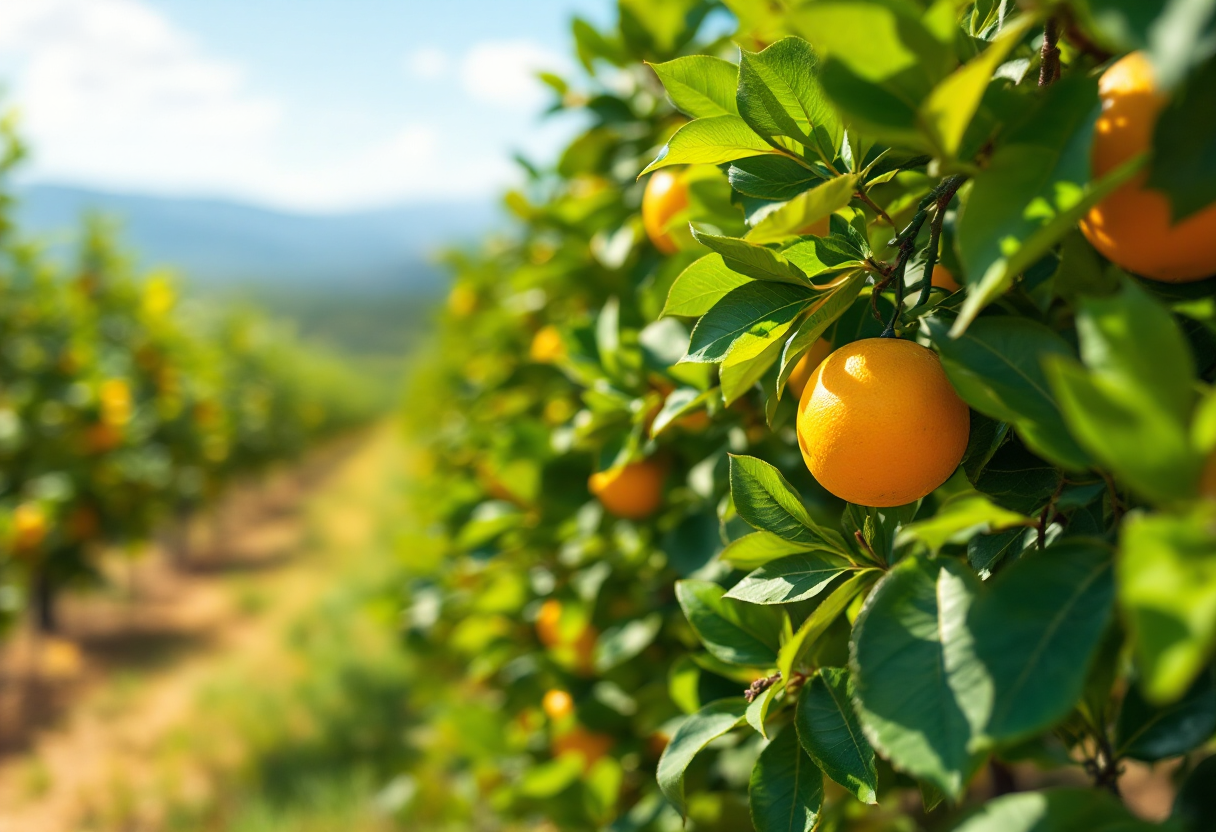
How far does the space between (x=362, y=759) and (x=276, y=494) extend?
11002 millimetres

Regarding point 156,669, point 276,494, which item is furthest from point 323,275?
point 156,669

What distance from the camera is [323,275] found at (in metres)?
111

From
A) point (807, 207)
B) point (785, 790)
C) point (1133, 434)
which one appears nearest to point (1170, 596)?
point (1133, 434)

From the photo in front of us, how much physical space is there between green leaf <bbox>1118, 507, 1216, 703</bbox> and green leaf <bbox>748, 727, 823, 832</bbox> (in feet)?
1.30

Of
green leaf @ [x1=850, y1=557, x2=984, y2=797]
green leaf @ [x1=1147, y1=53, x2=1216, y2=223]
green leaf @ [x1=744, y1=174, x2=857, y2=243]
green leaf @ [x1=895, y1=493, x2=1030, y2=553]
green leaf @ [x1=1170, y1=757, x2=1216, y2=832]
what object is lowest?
green leaf @ [x1=1170, y1=757, x2=1216, y2=832]

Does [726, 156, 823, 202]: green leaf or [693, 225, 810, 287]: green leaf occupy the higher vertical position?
[726, 156, 823, 202]: green leaf

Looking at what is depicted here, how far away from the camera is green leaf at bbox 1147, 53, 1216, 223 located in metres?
0.42

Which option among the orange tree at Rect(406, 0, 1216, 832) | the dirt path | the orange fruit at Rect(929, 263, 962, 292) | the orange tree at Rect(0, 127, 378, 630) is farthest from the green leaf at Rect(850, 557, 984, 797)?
the orange tree at Rect(0, 127, 378, 630)

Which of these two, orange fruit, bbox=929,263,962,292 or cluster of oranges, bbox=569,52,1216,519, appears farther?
orange fruit, bbox=929,263,962,292

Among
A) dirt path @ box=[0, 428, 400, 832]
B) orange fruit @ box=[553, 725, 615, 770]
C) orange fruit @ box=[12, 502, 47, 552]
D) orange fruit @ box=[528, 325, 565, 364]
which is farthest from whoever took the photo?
orange fruit @ box=[12, 502, 47, 552]

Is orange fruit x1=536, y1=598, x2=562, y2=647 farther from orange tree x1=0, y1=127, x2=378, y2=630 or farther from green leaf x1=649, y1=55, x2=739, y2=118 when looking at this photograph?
orange tree x1=0, y1=127, x2=378, y2=630

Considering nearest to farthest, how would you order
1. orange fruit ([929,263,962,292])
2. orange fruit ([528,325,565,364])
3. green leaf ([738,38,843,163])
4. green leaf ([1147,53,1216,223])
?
1. green leaf ([1147,53,1216,223])
2. green leaf ([738,38,843,163])
3. orange fruit ([929,263,962,292])
4. orange fruit ([528,325,565,364])

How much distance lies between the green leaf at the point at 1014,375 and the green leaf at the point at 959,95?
131 mm

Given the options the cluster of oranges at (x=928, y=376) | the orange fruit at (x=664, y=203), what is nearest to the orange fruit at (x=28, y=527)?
the orange fruit at (x=664, y=203)
